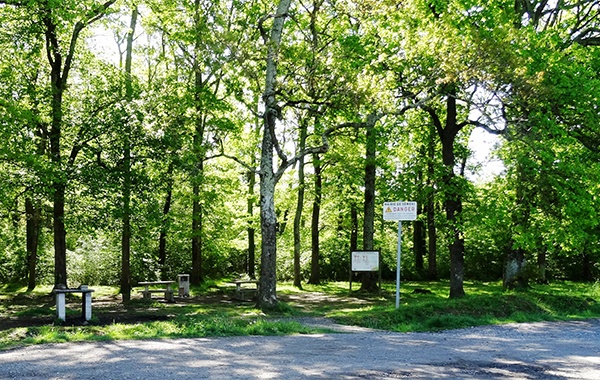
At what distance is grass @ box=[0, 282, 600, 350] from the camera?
10008 millimetres

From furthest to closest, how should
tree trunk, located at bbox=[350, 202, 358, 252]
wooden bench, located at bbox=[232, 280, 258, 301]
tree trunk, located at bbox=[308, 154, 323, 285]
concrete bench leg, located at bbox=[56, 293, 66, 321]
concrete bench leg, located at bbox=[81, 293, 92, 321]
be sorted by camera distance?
1. tree trunk, located at bbox=[350, 202, 358, 252]
2. tree trunk, located at bbox=[308, 154, 323, 285]
3. wooden bench, located at bbox=[232, 280, 258, 301]
4. concrete bench leg, located at bbox=[81, 293, 92, 321]
5. concrete bench leg, located at bbox=[56, 293, 66, 321]

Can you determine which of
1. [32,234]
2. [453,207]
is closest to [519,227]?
[453,207]

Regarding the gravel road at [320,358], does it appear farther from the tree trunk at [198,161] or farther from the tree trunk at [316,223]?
the tree trunk at [316,223]

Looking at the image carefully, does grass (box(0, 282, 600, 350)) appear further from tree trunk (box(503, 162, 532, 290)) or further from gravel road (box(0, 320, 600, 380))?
tree trunk (box(503, 162, 532, 290))

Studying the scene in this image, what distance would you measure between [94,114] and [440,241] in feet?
75.8

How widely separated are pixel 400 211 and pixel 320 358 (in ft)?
21.3

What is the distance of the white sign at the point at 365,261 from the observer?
1920cm

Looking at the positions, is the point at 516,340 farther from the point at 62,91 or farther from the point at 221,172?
the point at 221,172

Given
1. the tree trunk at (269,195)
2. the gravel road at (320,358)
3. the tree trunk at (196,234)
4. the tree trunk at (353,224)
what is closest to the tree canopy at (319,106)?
the tree trunk at (269,195)

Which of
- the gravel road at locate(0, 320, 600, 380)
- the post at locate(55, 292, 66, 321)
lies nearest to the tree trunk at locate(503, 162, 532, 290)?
the gravel road at locate(0, 320, 600, 380)

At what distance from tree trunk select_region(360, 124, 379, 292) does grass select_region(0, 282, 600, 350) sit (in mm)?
1530

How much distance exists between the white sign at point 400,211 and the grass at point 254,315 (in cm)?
211

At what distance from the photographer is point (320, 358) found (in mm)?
7648

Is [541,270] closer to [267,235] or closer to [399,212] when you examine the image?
[399,212]
